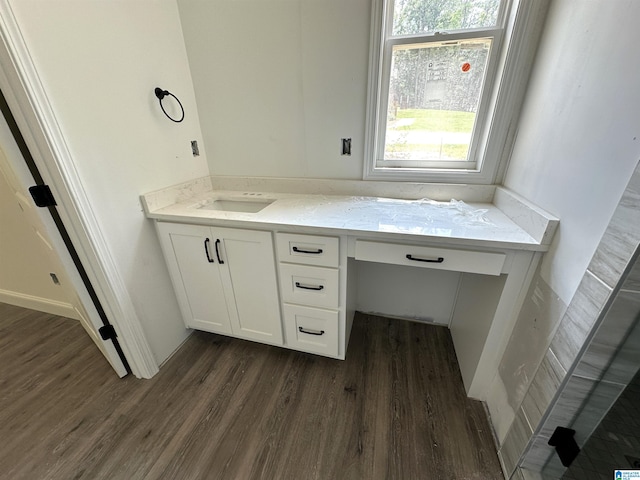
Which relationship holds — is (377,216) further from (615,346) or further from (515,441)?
(515,441)

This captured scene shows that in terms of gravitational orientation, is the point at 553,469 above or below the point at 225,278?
below

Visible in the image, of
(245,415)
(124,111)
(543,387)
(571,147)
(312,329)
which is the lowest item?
(245,415)

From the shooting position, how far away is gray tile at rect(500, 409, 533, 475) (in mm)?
967

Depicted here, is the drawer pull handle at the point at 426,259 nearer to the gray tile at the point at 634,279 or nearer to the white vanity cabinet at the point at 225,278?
the gray tile at the point at 634,279

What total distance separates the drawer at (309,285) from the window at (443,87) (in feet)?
2.52

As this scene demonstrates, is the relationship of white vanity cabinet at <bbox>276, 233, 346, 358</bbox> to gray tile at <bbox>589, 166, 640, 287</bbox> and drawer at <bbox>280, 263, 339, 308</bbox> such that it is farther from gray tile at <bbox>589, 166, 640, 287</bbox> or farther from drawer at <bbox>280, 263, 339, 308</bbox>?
gray tile at <bbox>589, 166, 640, 287</bbox>

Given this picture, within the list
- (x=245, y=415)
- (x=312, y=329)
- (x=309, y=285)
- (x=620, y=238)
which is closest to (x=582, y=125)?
(x=620, y=238)

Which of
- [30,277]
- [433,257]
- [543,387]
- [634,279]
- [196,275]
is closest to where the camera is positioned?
[634,279]

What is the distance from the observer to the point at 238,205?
5.97 feet

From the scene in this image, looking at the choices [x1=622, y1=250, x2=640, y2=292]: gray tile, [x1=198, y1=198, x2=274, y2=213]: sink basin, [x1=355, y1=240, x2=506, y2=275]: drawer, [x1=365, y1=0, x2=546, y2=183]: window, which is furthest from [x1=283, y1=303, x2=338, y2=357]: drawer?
[x1=622, y1=250, x2=640, y2=292]: gray tile

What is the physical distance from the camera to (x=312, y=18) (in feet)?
4.56

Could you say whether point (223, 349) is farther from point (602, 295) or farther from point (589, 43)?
point (589, 43)

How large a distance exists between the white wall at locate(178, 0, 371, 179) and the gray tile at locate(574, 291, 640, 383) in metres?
Result: 1.30

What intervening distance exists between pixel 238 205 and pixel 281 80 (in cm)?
87
